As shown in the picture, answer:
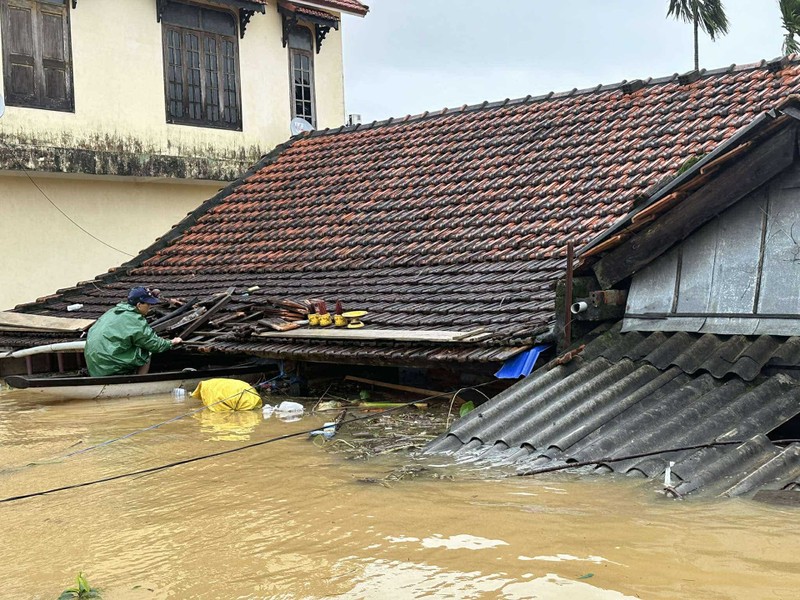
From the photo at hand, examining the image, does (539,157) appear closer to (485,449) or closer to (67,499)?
(485,449)

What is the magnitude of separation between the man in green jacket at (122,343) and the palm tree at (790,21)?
20.3 metres

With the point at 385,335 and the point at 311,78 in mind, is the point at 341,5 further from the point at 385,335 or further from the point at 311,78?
the point at 385,335

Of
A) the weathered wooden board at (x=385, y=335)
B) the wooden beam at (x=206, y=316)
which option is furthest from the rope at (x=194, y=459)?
the wooden beam at (x=206, y=316)

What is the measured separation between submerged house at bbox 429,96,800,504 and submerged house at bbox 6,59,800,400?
0.72m

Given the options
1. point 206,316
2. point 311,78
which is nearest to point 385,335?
point 206,316

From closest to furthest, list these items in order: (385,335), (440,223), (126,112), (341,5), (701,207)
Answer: (701,207) < (385,335) < (440,223) < (126,112) < (341,5)

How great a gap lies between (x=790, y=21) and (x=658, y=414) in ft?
72.0

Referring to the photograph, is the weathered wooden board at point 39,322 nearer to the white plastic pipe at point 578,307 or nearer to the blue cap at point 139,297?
the blue cap at point 139,297

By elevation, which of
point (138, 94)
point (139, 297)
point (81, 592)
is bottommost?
point (81, 592)

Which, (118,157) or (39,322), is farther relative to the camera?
(118,157)

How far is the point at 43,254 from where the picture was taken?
18797mm

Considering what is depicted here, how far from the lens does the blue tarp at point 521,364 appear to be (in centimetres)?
883

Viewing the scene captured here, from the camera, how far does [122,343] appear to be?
1237 centimetres

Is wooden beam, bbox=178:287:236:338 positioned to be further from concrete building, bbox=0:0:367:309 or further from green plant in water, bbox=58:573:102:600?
green plant in water, bbox=58:573:102:600
